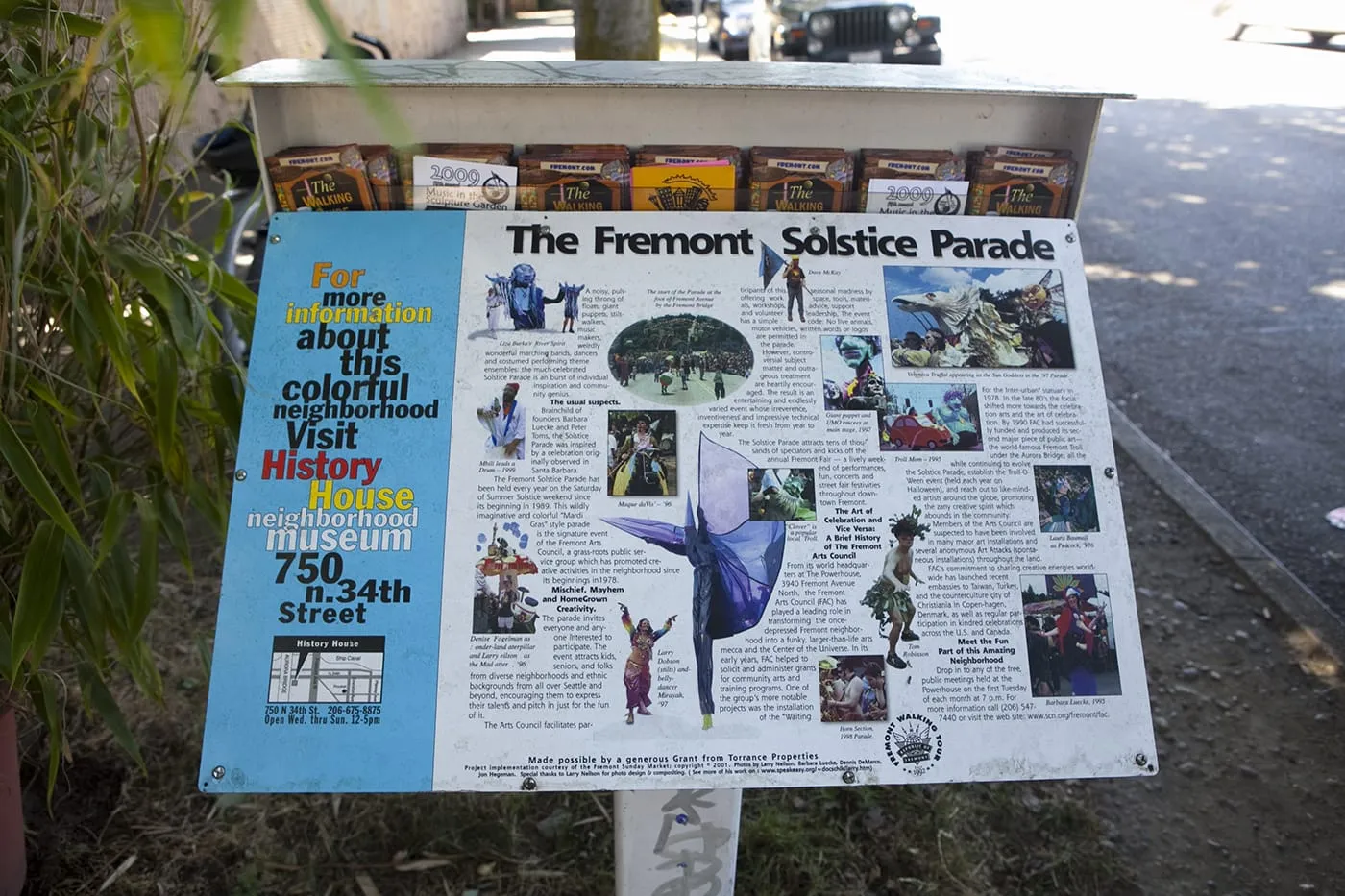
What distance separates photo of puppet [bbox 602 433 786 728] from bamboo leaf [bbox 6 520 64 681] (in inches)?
34.6

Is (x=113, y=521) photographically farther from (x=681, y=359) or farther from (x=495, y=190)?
(x=681, y=359)

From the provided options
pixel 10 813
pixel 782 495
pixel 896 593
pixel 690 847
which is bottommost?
pixel 10 813

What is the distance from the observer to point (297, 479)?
4.71 feet

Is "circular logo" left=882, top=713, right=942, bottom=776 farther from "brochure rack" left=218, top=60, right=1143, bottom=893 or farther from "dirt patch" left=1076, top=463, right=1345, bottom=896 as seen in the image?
"dirt patch" left=1076, top=463, right=1345, bottom=896

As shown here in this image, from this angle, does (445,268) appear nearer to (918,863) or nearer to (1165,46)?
(918,863)

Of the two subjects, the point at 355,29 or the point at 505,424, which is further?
the point at 355,29

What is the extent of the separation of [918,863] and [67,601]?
1.81m

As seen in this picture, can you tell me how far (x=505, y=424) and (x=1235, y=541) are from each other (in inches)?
114

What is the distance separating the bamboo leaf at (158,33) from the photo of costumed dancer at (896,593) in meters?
1.15

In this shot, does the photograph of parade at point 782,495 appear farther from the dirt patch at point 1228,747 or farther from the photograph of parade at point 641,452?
the dirt patch at point 1228,747

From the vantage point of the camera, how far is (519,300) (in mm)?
1504

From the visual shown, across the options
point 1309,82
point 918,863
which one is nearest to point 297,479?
point 918,863

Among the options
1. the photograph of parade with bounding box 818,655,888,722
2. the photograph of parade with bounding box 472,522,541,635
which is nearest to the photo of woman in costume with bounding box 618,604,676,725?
the photograph of parade with bounding box 472,522,541,635

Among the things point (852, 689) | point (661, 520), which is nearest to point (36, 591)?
point (661, 520)
